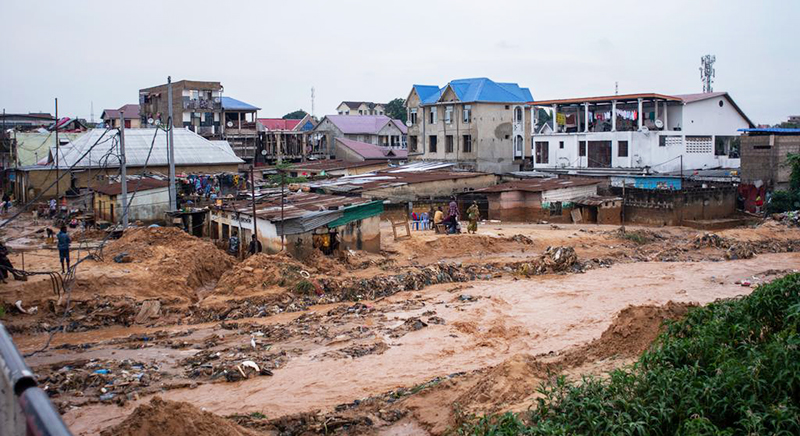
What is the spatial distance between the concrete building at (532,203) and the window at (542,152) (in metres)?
14.7

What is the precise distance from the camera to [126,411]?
12281 millimetres

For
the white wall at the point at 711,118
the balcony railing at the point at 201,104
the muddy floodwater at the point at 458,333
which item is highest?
the balcony railing at the point at 201,104

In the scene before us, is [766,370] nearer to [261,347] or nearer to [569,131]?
[261,347]

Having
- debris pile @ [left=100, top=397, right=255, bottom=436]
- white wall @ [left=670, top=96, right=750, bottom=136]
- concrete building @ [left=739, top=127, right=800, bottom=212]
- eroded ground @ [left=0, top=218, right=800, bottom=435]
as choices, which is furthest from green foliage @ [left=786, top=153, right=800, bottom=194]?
debris pile @ [left=100, top=397, right=255, bottom=436]

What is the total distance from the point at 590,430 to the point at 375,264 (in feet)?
59.3

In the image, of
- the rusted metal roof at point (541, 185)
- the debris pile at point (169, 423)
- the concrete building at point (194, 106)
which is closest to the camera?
the debris pile at point (169, 423)

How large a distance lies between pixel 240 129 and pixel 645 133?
3703 cm

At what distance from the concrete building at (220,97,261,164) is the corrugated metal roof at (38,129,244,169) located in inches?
552

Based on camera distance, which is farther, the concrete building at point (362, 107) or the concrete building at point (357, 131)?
the concrete building at point (362, 107)

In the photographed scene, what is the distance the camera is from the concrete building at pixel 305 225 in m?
24.5

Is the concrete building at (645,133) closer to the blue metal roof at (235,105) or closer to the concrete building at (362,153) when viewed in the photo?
the concrete building at (362,153)

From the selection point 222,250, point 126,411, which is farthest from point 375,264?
point 126,411

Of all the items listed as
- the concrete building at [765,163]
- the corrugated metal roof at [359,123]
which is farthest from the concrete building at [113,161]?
the concrete building at [765,163]

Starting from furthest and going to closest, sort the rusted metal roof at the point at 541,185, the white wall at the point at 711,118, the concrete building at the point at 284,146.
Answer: the concrete building at the point at 284,146, the white wall at the point at 711,118, the rusted metal roof at the point at 541,185
